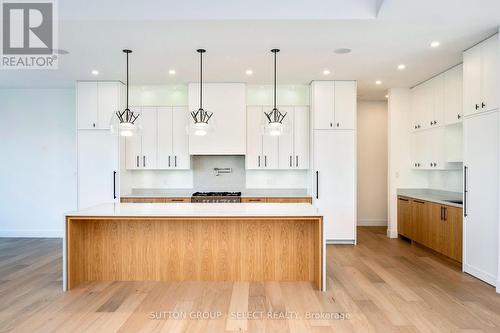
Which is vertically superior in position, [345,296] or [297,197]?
[297,197]

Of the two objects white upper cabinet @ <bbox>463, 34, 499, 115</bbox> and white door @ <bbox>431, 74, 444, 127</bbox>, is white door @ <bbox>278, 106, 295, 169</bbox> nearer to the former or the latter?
white door @ <bbox>431, 74, 444, 127</bbox>

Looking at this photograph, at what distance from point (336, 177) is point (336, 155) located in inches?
14.9

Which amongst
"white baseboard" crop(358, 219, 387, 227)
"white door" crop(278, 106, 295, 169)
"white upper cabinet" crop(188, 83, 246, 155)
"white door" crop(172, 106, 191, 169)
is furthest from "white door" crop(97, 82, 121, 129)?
"white baseboard" crop(358, 219, 387, 227)

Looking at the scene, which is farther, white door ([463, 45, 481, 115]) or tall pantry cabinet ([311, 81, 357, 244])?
tall pantry cabinet ([311, 81, 357, 244])

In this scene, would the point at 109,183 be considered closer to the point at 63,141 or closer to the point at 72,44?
the point at 63,141

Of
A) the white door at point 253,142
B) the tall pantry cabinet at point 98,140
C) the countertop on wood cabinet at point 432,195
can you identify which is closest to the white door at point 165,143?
the tall pantry cabinet at point 98,140

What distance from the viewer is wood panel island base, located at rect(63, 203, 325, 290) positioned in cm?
359

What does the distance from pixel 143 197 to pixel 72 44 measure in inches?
101

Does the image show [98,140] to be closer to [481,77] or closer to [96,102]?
[96,102]

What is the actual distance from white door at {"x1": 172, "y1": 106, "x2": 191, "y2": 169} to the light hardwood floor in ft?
8.20

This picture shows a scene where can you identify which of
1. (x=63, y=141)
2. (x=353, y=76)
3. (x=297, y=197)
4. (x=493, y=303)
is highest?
(x=353, y=76)

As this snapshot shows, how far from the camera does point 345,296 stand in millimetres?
3215

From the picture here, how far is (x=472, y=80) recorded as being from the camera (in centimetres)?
382

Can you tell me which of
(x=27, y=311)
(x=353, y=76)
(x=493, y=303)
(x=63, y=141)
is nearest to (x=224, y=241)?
(x=27, y=311)
